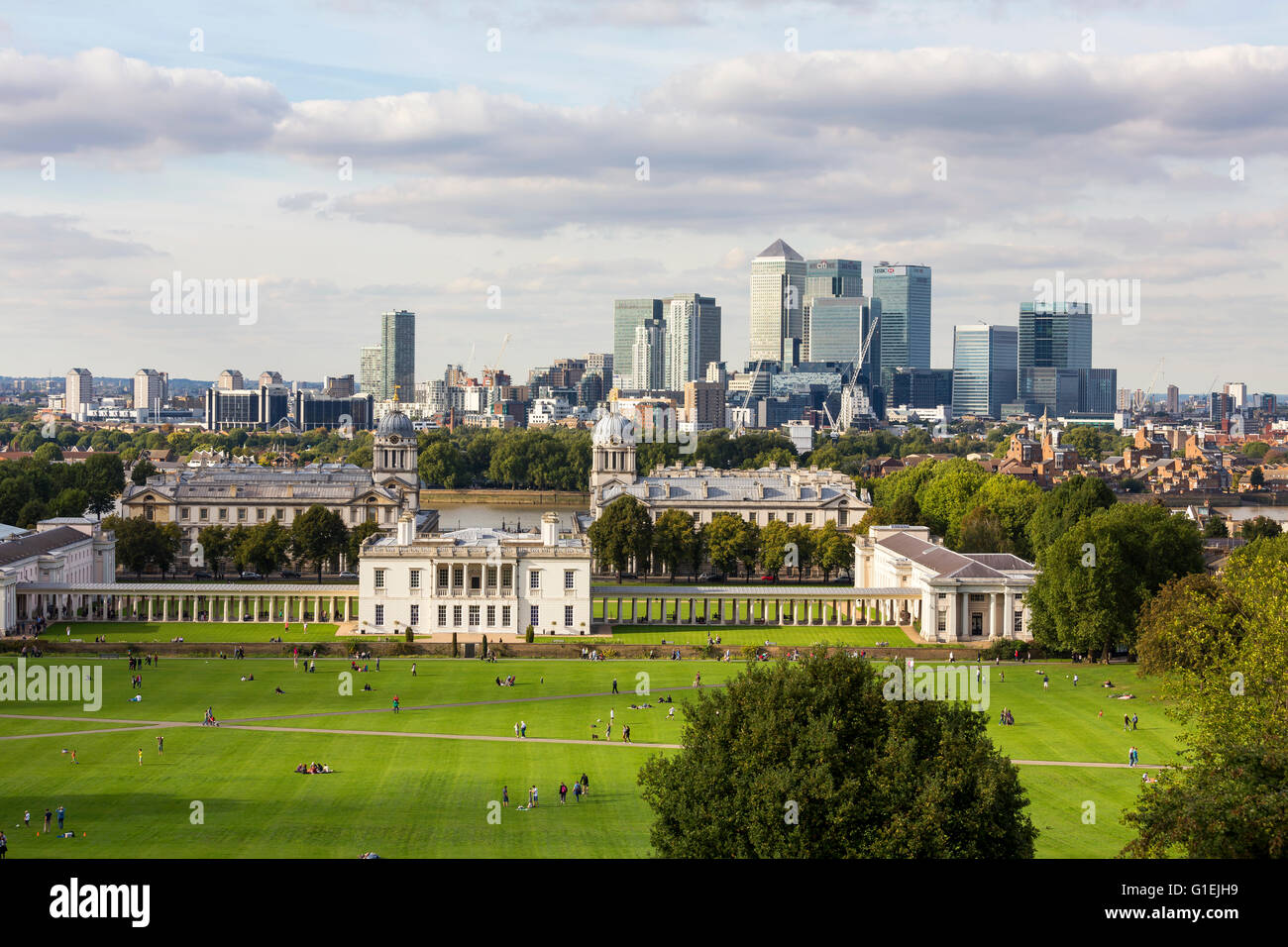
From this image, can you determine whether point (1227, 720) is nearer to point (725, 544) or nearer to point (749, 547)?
point (725, 544)

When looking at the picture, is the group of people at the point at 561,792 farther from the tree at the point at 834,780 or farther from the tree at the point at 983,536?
the tree at the point at 983,536

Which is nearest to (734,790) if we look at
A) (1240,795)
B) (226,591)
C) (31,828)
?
(1240,795)

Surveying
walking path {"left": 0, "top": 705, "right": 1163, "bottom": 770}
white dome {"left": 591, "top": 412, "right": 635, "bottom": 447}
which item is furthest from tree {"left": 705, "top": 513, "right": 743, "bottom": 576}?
walking path {"left": 0, "top": 705, "right": 1163, "bottom": 770}

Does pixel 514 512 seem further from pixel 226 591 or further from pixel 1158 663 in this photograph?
pixel 1158 663

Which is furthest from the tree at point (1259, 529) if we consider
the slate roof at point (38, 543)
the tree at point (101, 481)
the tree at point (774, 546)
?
the tree at point (101, 481)

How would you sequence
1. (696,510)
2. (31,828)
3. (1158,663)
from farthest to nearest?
(696,510) → (1158,663) → (31,828)
